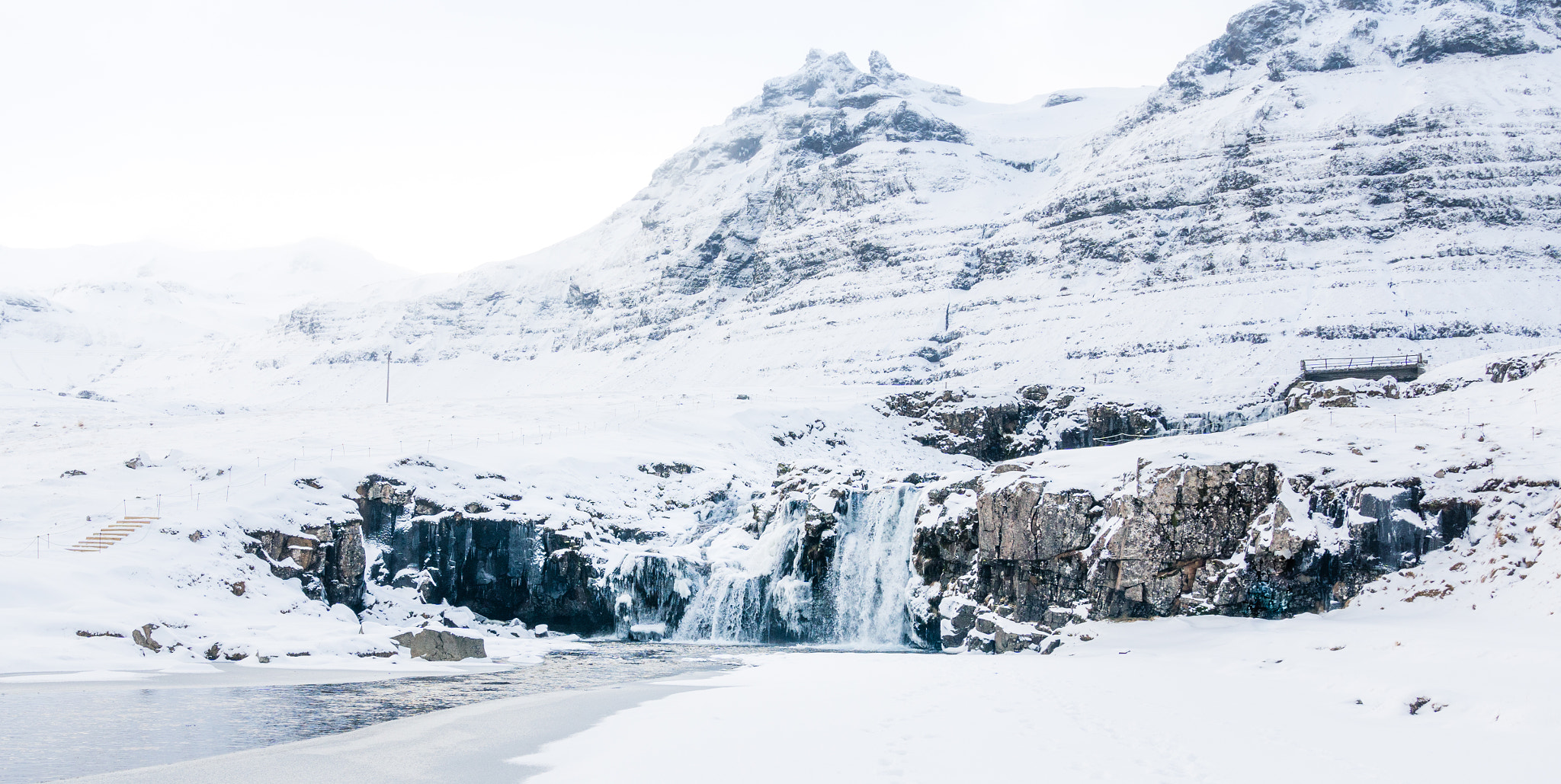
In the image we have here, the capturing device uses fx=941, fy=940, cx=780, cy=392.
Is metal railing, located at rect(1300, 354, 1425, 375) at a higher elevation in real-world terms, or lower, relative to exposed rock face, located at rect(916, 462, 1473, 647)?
higher

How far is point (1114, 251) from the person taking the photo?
4402 inches

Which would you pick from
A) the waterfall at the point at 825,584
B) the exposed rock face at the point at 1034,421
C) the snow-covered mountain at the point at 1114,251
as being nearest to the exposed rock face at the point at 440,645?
the waterfall at the point at 825,584

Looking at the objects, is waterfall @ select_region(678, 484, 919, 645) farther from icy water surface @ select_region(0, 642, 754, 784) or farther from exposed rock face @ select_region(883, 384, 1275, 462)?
exposed rock face @ select_region(883, 384, 1275, 462)

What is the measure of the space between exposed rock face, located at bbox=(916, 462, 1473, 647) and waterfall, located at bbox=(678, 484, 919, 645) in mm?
5061

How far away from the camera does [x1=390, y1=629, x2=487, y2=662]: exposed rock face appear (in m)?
30.1

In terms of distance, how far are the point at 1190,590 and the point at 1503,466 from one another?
9.08 meters

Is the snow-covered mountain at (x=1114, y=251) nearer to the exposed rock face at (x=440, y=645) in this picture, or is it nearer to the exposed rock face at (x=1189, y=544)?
the exposed rock face at (x=1189, y=544)

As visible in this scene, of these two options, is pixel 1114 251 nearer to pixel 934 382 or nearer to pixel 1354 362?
pixel 934 382

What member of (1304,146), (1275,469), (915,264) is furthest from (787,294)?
(1275,469)

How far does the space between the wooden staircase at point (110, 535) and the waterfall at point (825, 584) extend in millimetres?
21997

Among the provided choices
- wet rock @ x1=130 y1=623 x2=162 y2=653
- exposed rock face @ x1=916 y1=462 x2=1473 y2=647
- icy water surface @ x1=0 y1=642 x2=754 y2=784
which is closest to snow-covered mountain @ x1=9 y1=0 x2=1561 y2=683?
exposed rock face @ x1=916 y1=462 x2=1473 y2=647

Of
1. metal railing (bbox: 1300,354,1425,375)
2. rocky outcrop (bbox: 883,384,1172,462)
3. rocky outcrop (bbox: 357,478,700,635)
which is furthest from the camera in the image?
metal railing (bbox: 1300,354,1425,375)

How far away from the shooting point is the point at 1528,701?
1395cm

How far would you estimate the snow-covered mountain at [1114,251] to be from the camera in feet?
285
